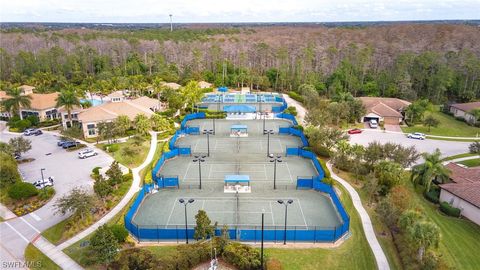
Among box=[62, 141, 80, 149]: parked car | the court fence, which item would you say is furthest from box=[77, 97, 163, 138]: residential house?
the court fence

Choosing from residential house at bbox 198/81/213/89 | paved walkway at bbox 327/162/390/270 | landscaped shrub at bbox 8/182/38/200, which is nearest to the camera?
paved walkway at bbox 327/162/390/270

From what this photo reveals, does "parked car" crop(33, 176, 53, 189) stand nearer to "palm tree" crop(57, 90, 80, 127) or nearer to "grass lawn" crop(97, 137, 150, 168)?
"grass lawn" crop(97, 137, 150, 168)

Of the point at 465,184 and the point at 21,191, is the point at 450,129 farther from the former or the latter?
the point at 21,191

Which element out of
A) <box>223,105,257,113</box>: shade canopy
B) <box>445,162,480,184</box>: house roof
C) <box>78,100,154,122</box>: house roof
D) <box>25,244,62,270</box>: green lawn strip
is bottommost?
<box>25,244,62,270</box>: green lawn strip

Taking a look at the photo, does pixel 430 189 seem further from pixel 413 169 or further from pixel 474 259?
pixel 474 259

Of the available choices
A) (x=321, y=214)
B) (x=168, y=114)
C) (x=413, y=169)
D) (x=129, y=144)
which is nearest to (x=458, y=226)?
(x=413, y=169)

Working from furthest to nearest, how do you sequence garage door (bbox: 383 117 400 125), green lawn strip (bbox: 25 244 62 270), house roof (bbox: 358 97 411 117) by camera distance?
house roof (bbox: 358 97 411 117), garage door (bbox: 383 117 400 125), green lawn strip (bbox: 25 244 62 270)

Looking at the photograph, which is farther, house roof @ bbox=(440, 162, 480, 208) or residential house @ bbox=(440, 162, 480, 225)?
house roof @ bbox=(440, 162, 480, 208)
